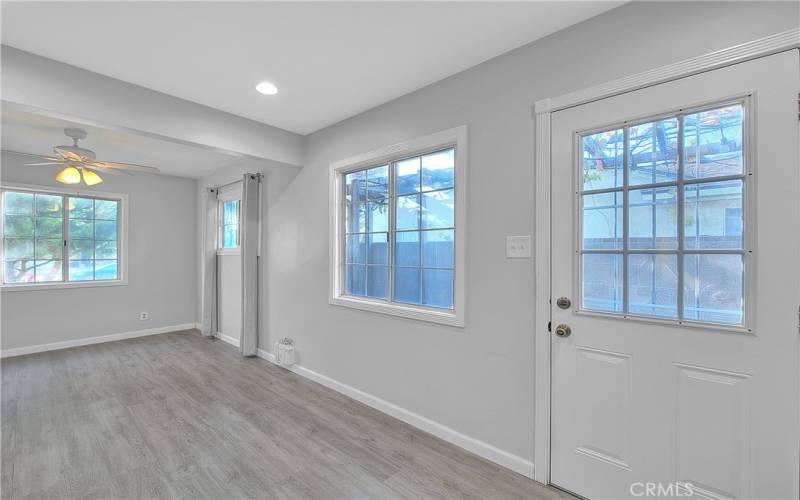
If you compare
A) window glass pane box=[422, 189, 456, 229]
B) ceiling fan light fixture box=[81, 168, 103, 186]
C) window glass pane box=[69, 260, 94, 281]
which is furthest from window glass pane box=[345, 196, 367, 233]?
window glass pane box=[69, 260, 94, 281]

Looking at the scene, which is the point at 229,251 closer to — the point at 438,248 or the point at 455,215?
the point at 438,248

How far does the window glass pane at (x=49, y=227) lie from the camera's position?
4547 millimetres

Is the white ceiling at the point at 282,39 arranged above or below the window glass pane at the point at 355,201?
above

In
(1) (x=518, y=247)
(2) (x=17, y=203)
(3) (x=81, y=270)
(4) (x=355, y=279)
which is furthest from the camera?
(3) (x=81, y=270)

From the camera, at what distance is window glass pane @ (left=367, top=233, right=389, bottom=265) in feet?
9.85

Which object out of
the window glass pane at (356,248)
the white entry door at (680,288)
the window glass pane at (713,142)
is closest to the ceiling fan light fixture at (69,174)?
the window glass pane at (356,248)

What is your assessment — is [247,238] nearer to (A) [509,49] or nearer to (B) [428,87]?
(B) [428,87]

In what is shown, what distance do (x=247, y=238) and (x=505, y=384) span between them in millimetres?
3568

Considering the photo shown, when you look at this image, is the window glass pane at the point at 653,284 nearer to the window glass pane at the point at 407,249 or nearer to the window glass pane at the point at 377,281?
the window glass pane at the point at 407,249

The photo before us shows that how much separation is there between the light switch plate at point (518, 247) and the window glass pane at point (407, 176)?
0.95 metres

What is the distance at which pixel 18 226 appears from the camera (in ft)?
14.4

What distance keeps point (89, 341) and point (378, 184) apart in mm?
5021

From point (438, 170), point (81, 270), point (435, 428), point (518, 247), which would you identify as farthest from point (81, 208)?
point (518, 247)

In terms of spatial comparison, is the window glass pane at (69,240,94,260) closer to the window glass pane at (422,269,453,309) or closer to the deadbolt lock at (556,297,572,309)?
the window glass pane at (422,269,453,309)
